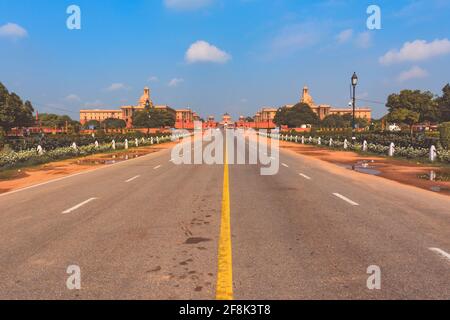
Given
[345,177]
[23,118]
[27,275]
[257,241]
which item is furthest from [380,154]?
[23,118]

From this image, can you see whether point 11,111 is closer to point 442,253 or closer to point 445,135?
point 445,135

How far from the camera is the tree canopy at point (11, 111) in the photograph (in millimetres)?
78300

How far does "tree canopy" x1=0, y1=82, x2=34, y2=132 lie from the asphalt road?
7669 cm

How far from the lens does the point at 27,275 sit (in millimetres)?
5109

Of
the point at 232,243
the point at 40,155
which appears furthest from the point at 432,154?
the point at 40,155

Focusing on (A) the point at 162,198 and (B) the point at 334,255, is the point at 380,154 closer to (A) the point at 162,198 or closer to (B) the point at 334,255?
(A) the point at 162,198

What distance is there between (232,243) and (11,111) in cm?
8637

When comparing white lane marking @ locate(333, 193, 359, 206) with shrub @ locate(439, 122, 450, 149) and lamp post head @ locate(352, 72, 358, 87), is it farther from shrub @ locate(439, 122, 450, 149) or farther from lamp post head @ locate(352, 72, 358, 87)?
lamp post head @ locate(352, 72, 358, 87)

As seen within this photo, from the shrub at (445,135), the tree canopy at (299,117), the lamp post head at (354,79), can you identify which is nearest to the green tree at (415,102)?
the lamp post head at (354,79)

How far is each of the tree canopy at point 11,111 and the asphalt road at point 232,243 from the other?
252 feet

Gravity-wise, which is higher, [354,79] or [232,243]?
[354,79]

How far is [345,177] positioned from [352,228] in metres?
9.51

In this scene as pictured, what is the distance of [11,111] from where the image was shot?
3162 inches

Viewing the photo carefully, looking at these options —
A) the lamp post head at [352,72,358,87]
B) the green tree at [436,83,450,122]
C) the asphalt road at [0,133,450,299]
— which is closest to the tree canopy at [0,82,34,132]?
the lamp post head at [352,72,358,87]
